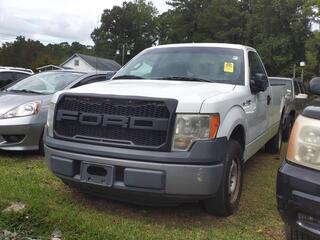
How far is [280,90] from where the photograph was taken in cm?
777

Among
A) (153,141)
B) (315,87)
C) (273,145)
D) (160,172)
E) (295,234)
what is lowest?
(273,145)

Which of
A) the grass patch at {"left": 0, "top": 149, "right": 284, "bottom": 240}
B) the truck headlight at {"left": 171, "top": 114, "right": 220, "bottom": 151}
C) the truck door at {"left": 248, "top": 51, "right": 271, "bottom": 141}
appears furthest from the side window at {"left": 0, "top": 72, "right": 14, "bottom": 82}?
the truck headlight at {"left": 171, "top": 114, "right": 220, "bottom": 151}

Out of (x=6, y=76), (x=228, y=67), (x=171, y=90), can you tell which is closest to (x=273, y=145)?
(x=228, y=67)

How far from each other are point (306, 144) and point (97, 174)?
1957 mm

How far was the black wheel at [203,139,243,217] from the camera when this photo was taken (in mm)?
4340

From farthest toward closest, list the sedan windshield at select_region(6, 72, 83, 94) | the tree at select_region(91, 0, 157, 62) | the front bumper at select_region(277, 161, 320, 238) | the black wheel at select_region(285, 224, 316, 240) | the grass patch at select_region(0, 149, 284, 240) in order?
the tree at select_region(91, 0, 157, 62)
the sedan windshield at select_region(6, 72, 83, 94)
the grass patch at select_region(0, 149, 284, 240)
the black wheel at select_region(285, 224, 316, 240)
the front bumper at select_region(277, 161, 320, 238)

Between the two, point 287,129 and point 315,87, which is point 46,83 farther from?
point 315,87

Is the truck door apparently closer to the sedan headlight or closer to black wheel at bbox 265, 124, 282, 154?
black wheel at bbox 265, 124, 282, 154

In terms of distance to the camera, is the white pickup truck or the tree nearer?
the white pickup truck

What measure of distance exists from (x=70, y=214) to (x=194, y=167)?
1240mm

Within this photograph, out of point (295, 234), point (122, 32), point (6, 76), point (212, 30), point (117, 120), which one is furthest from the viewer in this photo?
point (122, 32)

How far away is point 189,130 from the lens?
4047mm

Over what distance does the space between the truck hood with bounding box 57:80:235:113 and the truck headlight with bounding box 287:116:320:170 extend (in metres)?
1.00

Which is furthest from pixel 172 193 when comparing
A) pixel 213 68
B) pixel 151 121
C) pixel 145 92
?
pixel 213 68
